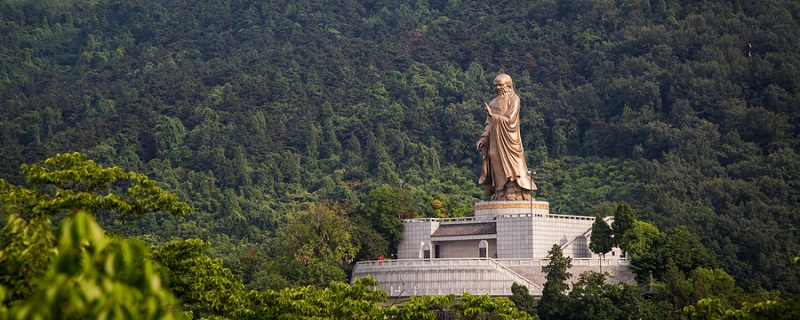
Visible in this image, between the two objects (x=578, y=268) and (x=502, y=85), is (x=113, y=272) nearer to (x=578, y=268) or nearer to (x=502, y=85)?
(x=578, y=268)

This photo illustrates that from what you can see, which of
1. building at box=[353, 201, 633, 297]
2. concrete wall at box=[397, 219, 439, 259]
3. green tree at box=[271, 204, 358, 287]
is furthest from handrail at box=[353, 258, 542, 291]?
concrete wall at box=[397, 219, 439, 259]

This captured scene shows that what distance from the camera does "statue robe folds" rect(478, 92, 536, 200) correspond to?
170ft

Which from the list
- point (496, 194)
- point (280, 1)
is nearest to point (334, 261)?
point (496, 194)

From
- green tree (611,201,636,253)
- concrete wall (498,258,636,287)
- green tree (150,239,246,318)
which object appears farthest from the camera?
green tree (611,201,636,253)

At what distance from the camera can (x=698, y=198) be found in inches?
2680

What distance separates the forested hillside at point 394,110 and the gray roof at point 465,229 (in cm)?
191

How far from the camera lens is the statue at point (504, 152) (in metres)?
51.9

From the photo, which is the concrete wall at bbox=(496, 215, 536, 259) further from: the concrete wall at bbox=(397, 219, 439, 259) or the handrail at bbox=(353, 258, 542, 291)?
the concrete wall at bbox=(397, 219, 439, 259)

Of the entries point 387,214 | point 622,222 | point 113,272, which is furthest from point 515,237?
point 113,272

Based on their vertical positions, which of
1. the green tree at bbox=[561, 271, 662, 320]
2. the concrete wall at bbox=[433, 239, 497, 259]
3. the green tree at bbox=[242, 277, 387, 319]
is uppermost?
the concrete wall at bbox=[433, 239, 497, 259]

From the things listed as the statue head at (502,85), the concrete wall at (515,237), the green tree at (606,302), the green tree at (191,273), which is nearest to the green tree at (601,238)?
the concrete wall at (515,237)

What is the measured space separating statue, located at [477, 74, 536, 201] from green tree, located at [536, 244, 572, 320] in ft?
17.8

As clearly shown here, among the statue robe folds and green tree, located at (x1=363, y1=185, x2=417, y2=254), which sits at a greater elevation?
the statue robe folds

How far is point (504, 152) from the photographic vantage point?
52.1 m
